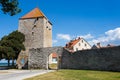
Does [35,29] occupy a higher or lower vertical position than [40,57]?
higher

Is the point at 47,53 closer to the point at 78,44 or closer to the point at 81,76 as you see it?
the point at 81,76

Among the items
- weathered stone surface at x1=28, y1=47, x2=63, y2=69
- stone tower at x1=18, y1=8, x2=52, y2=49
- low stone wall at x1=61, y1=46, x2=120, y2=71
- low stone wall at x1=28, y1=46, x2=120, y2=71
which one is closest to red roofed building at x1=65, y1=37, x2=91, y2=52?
stone tower at x1=18, y1=8, x2=52, y2=49

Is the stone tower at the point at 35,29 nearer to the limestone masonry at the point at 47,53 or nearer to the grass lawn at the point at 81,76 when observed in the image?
the limestone masonry at the point at 47,53

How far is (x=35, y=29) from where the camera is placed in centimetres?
4531

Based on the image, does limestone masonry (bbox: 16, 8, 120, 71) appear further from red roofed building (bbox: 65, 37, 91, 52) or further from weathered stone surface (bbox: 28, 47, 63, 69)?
red roofed building (bbox: 65, 37, 91, 52)

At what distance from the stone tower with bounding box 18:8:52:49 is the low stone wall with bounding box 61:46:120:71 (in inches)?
461

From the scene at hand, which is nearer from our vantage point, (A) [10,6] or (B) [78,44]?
(A) [10,6]

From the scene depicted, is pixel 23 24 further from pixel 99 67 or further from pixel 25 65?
pixel 99 67

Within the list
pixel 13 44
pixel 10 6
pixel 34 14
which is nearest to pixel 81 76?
pixel 10 6

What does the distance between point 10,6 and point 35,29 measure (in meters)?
30.3

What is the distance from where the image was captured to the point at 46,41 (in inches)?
1806

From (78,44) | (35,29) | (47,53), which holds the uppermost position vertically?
(35,29)

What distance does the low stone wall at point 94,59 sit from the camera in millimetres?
25825

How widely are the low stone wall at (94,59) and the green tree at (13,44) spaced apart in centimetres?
1129
